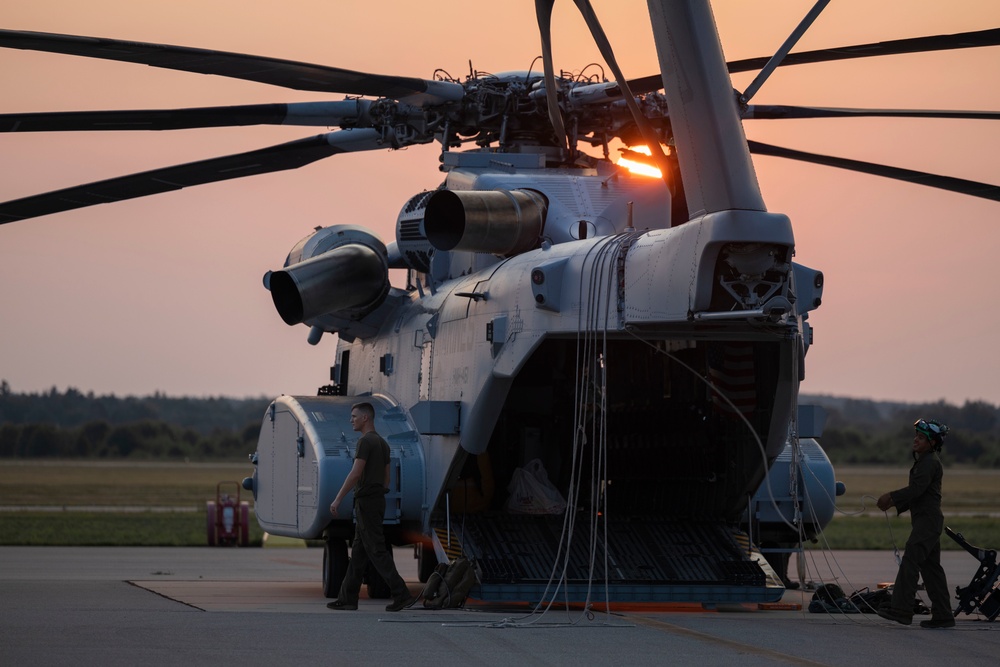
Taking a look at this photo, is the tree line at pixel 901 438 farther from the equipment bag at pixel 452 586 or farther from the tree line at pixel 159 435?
the equipment bag at pixel 452 586

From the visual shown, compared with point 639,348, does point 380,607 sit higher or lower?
lower

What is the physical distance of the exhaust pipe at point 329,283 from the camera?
55.1ft

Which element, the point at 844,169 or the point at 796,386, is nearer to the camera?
the point at 796,386

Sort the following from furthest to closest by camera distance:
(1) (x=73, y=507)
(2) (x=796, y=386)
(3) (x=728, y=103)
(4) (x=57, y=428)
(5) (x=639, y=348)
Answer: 1. (4) (x=57, y=428)
2. (1) (x=73, y=507)
3. (5) (x=639, y=348)
4. (2) (x=796, y=386)
5. (3) (x=728, y=103)

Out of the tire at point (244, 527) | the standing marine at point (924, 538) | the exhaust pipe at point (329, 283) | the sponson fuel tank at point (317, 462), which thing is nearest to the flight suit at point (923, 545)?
the standing marine at point (924, 538)

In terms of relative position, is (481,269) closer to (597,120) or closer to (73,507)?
(597,120)

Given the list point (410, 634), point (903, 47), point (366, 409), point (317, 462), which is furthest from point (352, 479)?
point (903, 47)

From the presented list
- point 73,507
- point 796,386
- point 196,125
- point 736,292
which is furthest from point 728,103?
point 73,507

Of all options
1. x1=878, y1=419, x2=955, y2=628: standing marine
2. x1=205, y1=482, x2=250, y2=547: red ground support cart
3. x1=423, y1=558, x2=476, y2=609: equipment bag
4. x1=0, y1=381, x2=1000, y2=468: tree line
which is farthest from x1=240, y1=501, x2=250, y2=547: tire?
x1=0, y1=381, x2=1000, y2=468: tree line

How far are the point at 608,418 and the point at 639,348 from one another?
879 millimetres

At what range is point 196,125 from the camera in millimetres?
15109

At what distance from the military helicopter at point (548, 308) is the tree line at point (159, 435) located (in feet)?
193

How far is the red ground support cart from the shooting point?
29719mm

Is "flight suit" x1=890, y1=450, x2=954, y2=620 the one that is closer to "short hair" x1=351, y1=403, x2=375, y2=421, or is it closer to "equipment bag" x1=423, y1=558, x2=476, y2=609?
"equipment bag" x1=423, y1=558, x2=476, y2=609
